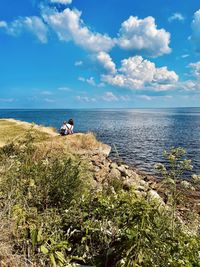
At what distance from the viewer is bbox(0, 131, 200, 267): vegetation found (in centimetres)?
343

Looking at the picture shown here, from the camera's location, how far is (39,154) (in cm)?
952

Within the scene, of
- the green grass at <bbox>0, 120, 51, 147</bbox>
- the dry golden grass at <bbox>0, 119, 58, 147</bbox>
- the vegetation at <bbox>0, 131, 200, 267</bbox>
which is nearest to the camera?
the vegetation at <bbox>0, 131, 200, 267</bbox>

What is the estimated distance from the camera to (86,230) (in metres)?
4.01

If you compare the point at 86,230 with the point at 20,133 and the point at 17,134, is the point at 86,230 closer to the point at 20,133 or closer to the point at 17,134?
the point at 17,134

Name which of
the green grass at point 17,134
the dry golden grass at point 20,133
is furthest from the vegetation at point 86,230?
the dry golden grass at point 20,133

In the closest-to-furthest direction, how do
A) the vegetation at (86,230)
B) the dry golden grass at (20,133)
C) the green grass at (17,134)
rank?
the vegetation at (86,230) → the green grass at (17,134) → the dry golden grass at (20,133)

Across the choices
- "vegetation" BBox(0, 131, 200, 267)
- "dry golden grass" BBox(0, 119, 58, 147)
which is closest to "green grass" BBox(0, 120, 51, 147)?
"dry golden grass" BBox(0, 119, 58, 147)

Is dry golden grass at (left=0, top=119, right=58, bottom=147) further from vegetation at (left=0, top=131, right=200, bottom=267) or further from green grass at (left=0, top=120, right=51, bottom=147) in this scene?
vegetation at (left=0, top=131, right=200, bottom=267)

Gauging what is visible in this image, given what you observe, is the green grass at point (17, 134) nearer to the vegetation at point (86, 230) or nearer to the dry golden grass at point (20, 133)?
the dry golden grass at point (20, 133)

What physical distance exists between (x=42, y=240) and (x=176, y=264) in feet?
5.52

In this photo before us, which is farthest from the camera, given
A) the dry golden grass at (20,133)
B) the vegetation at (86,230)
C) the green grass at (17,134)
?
the dry golden grass at (20,133)

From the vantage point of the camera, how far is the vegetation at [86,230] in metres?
3.43

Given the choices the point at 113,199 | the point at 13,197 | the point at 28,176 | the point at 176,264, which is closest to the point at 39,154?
the point at 28,176

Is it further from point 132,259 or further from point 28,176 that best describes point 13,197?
point 132,259
